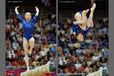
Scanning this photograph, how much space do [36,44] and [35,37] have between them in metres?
0.35

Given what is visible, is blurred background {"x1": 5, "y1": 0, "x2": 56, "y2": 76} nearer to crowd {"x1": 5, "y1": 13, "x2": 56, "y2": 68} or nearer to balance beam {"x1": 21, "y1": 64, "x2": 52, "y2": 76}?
crowd {"x1": 5, "y1": 13, "x2": 56, "y2": 68}

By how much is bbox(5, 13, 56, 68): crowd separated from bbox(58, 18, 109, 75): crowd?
41 centimetres

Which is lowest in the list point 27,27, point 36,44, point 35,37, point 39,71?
point 39,71

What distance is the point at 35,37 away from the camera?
9.27 m

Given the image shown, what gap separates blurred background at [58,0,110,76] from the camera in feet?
29.3

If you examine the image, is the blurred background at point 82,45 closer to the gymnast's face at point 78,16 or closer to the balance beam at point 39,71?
the gymnast's face at point 78,16

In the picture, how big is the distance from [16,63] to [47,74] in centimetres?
91

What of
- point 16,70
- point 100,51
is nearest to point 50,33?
point 100,51

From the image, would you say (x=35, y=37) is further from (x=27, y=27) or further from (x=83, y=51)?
(x=27, y=27)

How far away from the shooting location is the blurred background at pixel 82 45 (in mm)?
8926

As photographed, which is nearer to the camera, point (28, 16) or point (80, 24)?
point (28, 16)

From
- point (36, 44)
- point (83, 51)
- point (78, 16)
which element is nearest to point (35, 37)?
point (36, 44)

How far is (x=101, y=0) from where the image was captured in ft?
34.8

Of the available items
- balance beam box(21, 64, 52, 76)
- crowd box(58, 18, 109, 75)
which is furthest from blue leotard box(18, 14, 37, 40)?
crowd box(58, 18, 109, 75)
